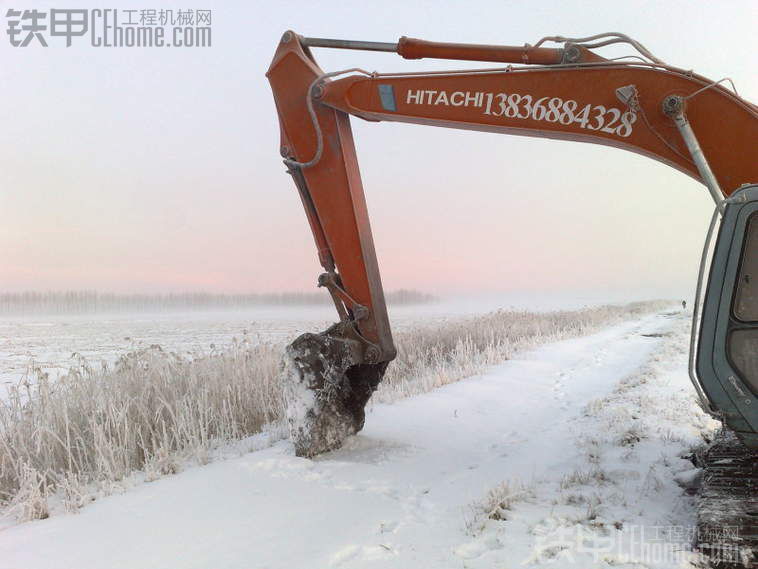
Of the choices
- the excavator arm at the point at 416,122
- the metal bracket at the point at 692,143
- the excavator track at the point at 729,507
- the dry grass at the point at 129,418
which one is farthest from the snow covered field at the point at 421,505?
the metal bracket at the point at 692,143

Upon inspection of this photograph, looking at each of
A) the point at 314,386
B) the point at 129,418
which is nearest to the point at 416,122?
the point at 314,386

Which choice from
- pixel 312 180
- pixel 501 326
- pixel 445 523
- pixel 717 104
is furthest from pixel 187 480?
pixel 501 326

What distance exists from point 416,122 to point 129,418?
380 centimetres

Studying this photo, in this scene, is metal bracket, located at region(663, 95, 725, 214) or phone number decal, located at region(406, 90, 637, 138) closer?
metal bracket, located at region(663, 95, 725, 214)

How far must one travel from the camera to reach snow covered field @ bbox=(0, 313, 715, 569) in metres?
3.02

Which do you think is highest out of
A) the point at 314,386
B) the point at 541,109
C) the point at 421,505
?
the point at 541,109

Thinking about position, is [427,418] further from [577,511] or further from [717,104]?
[717,104]

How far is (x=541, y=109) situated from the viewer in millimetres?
4105

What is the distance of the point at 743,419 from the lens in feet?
10.7

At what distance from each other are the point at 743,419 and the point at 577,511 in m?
1.12

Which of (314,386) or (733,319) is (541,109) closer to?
(733,319)

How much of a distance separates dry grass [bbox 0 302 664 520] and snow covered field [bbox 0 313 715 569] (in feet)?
1.22

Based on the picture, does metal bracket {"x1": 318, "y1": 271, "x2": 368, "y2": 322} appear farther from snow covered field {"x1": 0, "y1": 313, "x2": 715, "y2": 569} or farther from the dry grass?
the dry grass

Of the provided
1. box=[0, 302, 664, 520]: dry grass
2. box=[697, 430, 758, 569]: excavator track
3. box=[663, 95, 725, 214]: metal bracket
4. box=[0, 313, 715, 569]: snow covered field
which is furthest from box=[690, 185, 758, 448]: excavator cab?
box=[0, 302, 664, 520]: dry grass
